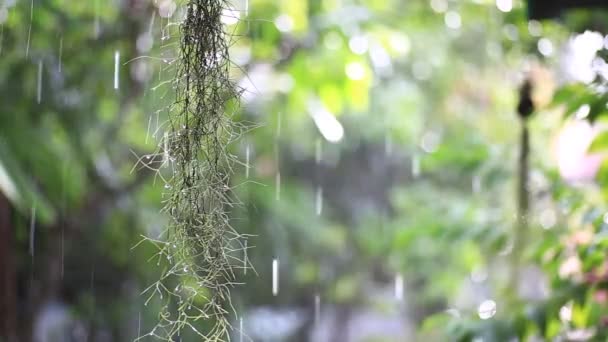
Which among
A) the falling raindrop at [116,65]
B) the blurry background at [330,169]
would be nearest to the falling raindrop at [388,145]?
the blurry background at [330,169]

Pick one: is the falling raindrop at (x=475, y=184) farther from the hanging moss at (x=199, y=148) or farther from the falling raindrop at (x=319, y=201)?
the hanging moss at (x=199, y=148)

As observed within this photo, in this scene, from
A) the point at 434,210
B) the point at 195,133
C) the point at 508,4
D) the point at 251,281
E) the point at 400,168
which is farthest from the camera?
the point at 400,168

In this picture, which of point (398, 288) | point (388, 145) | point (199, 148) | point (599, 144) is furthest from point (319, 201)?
point (199, 148)

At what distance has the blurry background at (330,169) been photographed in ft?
3.73

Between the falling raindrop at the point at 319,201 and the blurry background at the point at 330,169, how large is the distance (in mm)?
25

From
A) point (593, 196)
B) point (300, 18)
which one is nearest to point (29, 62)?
point (300, 18)

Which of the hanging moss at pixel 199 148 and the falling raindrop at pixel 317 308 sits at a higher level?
the hanging moss at pixel 199 148

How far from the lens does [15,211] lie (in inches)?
63.7

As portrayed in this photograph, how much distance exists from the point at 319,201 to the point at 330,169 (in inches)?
11.5

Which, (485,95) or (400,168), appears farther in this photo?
(400,168)

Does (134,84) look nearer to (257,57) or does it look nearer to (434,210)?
(257,57)

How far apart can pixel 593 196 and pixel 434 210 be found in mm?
525

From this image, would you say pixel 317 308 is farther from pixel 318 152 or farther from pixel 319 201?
pixel 318 152

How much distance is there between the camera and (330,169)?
2977 mm
